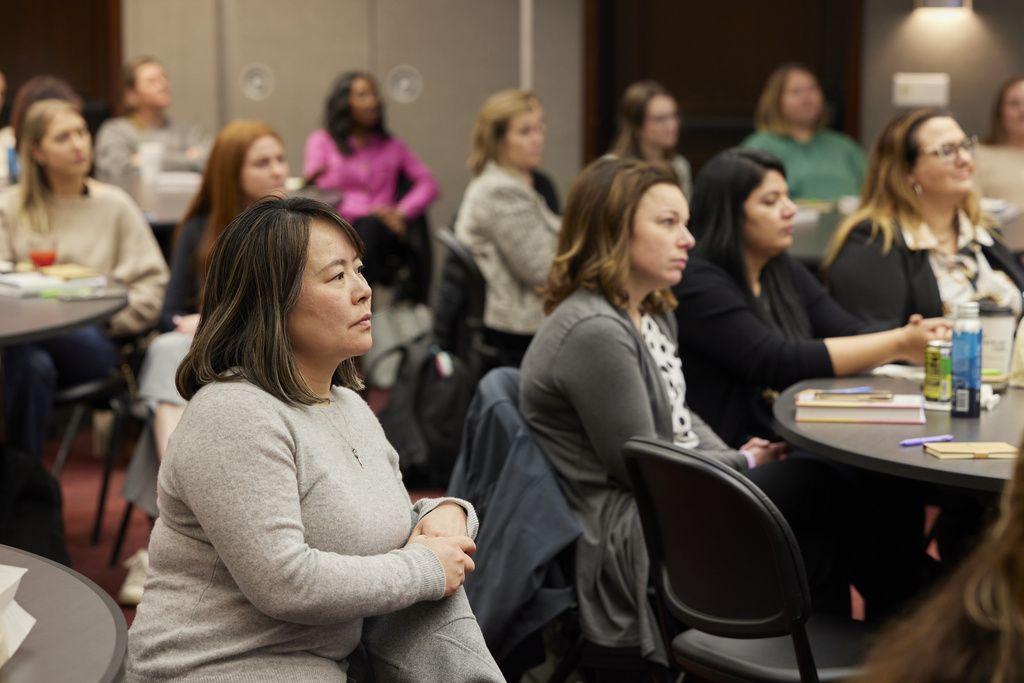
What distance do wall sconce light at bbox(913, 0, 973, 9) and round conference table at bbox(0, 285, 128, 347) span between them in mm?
5080

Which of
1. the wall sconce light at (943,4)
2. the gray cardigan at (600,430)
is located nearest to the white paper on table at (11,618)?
the gray cardigan at (600,430)

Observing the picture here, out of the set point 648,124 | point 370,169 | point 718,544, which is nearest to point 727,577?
point 718,544

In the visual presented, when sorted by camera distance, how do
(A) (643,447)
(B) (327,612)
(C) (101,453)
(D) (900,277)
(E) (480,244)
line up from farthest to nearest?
1. (C) (101,453)
2. (E) (480,244)
3. (D) (900,277)
4. (A) (643,447)
5. (B) (327,612)

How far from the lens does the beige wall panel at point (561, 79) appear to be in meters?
7.97

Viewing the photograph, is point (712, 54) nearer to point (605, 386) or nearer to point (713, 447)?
point (713, 447)

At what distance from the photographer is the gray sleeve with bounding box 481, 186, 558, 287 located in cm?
496

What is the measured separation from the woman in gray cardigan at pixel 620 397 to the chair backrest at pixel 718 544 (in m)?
0.25

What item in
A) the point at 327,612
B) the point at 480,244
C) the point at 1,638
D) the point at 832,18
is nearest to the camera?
the point at 1,638

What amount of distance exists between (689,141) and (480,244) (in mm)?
3339

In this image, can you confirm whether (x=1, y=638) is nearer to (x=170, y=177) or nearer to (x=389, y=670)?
(x=389, y=670)

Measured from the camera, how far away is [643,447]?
2.27 meters

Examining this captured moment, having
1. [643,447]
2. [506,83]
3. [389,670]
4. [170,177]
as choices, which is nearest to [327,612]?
[389,670]

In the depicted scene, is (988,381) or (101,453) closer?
(988,381)

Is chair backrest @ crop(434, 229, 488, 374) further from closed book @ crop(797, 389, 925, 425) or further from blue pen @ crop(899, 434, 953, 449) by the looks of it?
blue pen @ crop(899, 434, 953, 449)
